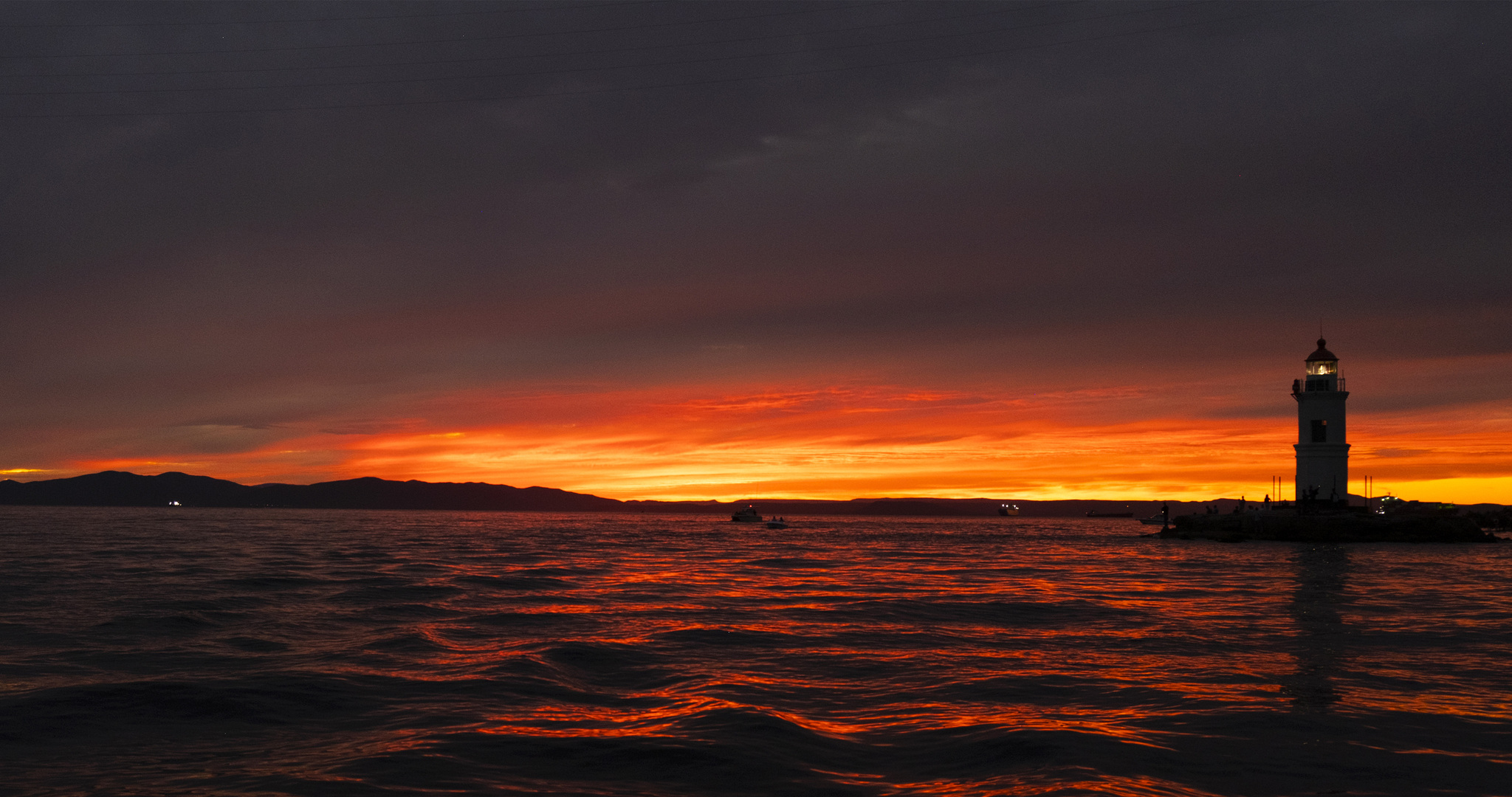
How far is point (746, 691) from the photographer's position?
14.8m

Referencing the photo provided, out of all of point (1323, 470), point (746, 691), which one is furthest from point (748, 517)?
point (746, 691)

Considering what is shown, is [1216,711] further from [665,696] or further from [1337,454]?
[1337,454]

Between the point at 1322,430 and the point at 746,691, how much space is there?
248ft

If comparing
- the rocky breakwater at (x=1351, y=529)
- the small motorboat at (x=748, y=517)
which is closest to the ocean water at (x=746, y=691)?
the rocky breakwater at (x=1351, y=529)

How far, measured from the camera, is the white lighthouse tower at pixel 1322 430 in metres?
75.6

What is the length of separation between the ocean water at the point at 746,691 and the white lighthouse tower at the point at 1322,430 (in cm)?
4701

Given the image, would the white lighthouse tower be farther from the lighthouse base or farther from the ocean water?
the ocean water

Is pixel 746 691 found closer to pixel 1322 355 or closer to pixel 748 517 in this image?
pixel 1322 355

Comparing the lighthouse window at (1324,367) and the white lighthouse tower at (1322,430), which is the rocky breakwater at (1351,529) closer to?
the white lighthouse tower at (1322,430)

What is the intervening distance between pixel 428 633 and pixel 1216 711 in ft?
50.7

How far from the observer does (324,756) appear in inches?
437

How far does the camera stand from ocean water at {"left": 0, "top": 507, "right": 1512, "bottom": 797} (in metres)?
10.4

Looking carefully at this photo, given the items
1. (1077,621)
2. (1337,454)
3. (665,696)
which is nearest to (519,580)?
(1077,621)

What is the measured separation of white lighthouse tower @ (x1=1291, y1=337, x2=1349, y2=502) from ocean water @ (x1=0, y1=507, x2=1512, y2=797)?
4701 cm
